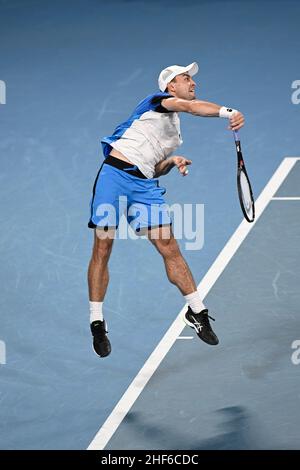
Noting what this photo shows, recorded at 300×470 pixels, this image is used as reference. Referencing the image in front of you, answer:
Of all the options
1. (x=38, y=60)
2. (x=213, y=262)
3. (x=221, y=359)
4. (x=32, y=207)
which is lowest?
(x=221, y=359)

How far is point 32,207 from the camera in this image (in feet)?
53.3

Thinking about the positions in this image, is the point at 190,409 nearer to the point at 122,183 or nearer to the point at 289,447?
the point at 289,447

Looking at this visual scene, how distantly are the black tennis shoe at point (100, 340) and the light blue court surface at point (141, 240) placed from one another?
61 centimetres

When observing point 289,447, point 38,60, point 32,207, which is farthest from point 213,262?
point 38,60

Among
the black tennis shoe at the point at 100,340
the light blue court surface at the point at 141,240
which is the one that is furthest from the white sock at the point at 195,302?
the light blue court surface at the point at 141,240

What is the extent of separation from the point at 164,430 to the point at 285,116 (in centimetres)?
576

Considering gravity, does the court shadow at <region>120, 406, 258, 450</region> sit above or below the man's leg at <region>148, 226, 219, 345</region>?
below

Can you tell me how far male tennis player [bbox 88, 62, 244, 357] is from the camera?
1249 cm

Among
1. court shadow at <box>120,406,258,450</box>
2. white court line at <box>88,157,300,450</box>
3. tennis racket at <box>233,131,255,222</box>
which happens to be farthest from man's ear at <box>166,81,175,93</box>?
court shadow at <box>120,406,258,450</box>

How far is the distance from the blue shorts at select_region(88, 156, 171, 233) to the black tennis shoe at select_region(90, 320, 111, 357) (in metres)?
0.88

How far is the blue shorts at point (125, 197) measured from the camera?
12500 millimetres

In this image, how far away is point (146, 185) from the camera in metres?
12.6

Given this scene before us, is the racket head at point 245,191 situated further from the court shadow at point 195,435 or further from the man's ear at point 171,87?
the court shadow at point 195,435

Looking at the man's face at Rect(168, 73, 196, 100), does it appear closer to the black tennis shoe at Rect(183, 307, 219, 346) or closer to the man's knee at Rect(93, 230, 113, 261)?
the man's knee at Rect(93, 230, 113, 261)
